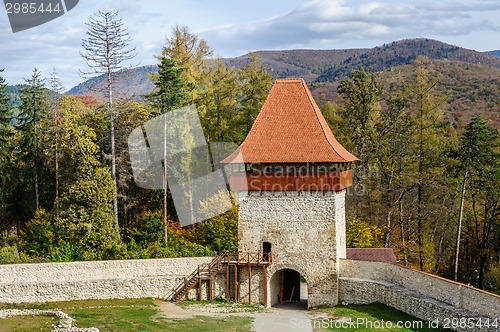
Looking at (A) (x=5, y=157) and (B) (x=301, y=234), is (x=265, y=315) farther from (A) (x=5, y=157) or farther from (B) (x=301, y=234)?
(A) (x=5, y=157)

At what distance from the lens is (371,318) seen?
79.7 feet

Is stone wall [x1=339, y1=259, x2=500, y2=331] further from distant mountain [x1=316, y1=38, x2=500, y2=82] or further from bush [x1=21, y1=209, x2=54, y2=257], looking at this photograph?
distant mountain [x1=316, y1=38, x2=500, y2=82]

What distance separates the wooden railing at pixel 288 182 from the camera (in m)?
27.7

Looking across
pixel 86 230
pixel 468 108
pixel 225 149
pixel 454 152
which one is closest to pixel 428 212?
pixel 454 152

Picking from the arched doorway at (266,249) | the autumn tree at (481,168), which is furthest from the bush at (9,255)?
the autumn tree at (481,168)

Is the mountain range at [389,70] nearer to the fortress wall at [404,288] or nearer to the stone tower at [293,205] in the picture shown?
the stone tower at [293,205]

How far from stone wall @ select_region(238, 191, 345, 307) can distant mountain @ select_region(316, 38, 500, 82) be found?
89406 millimetres

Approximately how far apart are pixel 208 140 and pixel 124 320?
19425mm

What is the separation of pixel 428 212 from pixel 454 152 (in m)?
5.87

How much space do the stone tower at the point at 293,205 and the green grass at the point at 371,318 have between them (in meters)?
1.78

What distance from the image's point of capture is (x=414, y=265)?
39.4 meters

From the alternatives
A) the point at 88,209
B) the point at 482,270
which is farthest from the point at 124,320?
the point at 482,270

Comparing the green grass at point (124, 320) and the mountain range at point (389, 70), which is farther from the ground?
the mountain range at point (389, 70)

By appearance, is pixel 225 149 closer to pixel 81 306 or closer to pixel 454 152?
pixel 454 152
